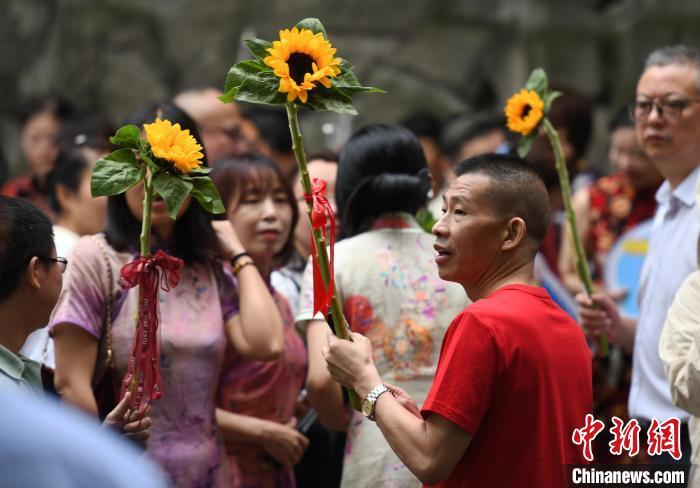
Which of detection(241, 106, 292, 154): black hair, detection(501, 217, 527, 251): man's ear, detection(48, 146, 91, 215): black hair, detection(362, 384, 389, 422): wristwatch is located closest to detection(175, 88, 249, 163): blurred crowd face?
detection(241, 106, 292, 154): black hair

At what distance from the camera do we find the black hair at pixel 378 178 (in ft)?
11.7

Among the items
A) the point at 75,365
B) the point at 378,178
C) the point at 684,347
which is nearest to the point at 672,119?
the point at 684,347

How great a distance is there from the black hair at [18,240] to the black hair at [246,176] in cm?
129

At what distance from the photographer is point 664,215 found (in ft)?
13.6

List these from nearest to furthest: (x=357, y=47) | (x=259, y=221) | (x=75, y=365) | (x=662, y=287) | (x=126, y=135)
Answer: (x=126, y=135) → (x=75, y=365) → (x=662, y=287) → (x=259, y=221) → (x=357, y=47)

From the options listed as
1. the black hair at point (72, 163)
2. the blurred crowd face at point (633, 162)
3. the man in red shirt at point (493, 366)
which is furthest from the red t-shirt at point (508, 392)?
the blurred crowd face at point (633, 162)

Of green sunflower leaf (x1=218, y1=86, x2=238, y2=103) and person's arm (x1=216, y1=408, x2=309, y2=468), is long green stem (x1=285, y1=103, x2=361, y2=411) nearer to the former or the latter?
green sunflower leaf (x1=218, y1=86, x2=238, y2=103)

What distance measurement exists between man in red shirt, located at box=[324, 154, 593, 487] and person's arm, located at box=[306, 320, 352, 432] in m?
0.59

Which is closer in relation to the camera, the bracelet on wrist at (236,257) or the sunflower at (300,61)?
the sunflower at (300,61)

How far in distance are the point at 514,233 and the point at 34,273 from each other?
3.95 feet

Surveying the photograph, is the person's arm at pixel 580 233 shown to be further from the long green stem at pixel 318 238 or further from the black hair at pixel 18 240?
the black hair at pixel 18 240

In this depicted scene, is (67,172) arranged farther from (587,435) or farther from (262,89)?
(587,435)

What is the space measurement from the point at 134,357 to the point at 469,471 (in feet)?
3.12

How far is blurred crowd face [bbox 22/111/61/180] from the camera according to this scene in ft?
20.6
